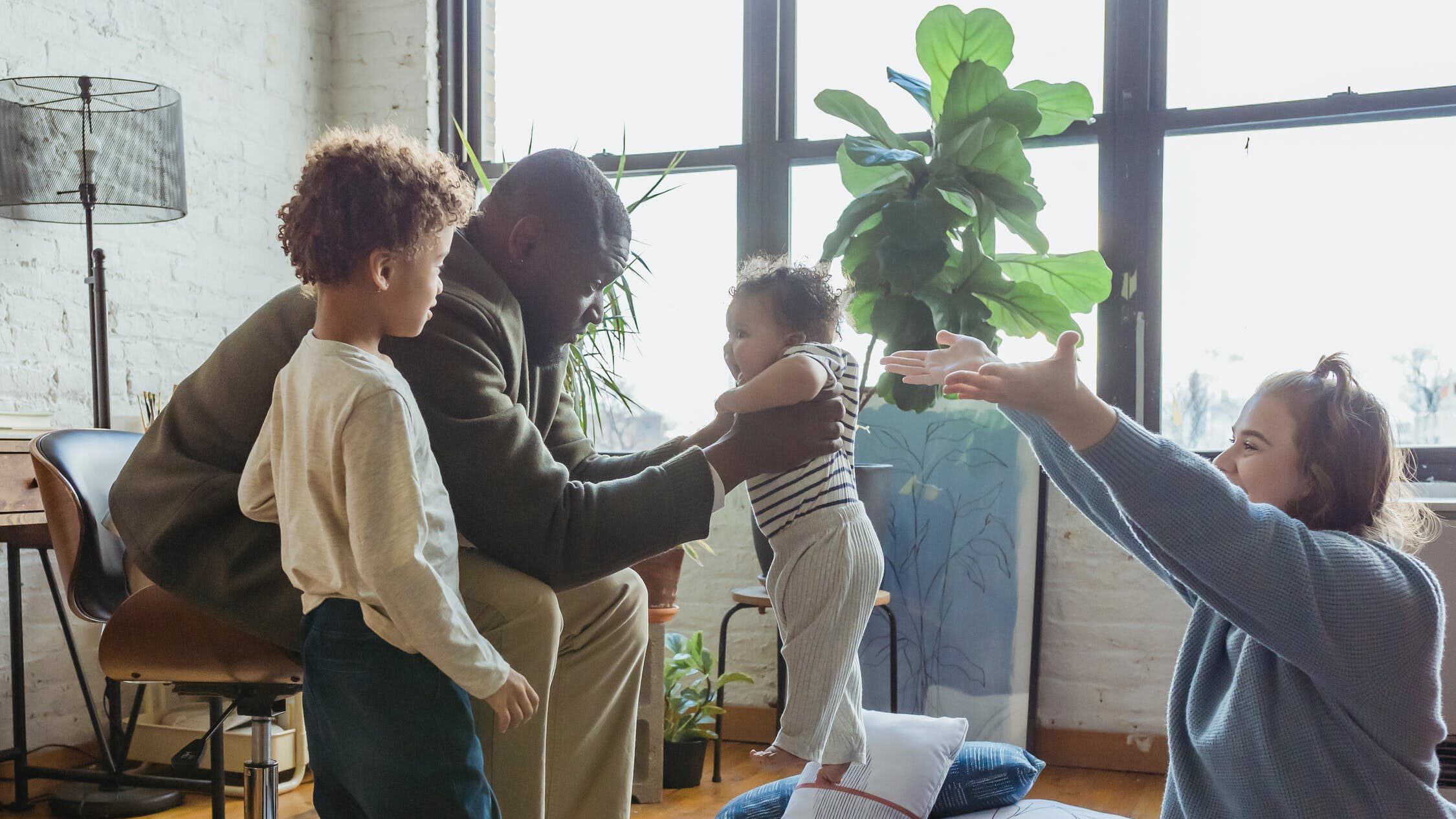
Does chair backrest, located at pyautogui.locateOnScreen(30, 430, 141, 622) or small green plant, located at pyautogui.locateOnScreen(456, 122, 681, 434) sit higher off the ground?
small green plant, located at pyautogui.locateOnScreen(456, 122, 681, 434)

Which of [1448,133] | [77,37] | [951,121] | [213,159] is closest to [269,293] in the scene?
[213,159]

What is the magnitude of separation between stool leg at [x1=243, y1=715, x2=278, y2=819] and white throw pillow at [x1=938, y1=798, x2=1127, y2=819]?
1.45m

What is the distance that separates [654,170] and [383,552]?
2.86 meters

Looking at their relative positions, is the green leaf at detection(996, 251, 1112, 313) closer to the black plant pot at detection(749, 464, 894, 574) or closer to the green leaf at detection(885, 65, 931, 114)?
the green leaf at detection(885, 65, 931, 114)

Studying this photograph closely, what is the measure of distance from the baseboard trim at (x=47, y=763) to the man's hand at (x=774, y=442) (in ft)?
7.74

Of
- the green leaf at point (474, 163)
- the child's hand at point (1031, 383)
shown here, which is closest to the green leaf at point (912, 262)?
the green leaf at point (474, 163)

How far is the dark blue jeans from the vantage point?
1.18 metres

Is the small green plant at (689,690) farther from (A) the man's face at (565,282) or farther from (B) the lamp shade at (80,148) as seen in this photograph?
(B) the lamp shade at (80,148)

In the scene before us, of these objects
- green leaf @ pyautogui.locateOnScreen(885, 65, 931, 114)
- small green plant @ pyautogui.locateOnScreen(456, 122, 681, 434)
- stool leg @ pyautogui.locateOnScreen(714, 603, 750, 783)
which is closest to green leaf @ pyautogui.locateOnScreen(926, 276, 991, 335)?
green leaf @ pyautogui.locateOnScreen(885, 65, 931, 114)

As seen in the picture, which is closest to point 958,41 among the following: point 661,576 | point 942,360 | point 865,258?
A: point 865,258

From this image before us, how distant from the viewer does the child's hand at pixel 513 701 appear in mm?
1203

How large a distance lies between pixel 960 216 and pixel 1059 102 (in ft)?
1.37

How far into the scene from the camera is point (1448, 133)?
10.3 ft

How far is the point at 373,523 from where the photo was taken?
1171 mm
